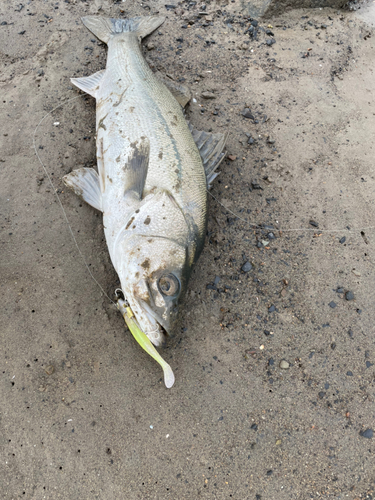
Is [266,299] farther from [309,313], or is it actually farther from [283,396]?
[283,396]

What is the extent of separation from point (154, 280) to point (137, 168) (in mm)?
1068

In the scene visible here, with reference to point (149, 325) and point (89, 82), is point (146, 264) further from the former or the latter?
point (89, 82)

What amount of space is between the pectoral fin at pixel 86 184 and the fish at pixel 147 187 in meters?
0.01

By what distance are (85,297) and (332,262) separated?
247 centimetres

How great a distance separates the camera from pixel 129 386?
7.89ft

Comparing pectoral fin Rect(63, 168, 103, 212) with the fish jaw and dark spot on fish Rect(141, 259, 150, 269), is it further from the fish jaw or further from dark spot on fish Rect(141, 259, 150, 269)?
the fish jaw

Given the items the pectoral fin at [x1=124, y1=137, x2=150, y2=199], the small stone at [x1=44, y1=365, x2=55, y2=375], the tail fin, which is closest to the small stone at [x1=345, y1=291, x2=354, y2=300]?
the pectoral fin at [x1=124, y1=137, x2=150, y2=199]

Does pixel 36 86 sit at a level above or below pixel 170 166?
above

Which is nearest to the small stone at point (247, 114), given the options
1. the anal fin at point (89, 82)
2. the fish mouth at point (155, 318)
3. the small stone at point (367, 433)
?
the anal fin at point (89, 82)

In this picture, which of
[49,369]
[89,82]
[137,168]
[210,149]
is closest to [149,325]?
[49,369]

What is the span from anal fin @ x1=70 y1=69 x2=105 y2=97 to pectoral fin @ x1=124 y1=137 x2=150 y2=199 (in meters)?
1.33

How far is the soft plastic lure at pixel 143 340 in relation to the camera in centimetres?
223

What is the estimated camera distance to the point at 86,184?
9.76ft

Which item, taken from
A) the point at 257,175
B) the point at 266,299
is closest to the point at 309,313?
the point at 266,299
